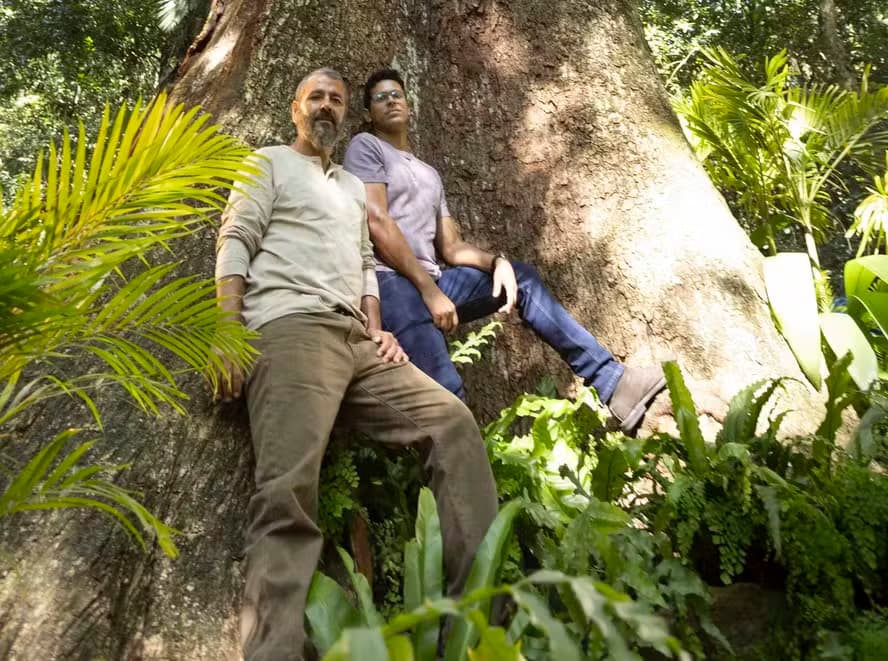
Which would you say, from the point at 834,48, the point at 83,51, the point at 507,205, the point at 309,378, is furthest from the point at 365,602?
the point at 83,51

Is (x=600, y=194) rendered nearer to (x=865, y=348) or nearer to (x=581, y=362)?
(x=581, y=362)

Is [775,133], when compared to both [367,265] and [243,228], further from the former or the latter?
[243,228]

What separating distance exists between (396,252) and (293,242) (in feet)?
2.09

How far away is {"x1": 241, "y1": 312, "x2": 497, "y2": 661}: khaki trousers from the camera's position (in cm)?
267

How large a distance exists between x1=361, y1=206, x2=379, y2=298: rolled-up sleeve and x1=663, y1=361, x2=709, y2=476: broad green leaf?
1257 millimetres

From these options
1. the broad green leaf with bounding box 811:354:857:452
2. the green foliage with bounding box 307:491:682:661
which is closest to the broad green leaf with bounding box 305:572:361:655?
the green foliage with bounding box 307:491:682:661

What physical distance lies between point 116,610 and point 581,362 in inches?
88.0

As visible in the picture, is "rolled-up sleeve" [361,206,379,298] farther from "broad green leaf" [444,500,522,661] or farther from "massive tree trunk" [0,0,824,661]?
"broad green leaf" [444,500,522,661]

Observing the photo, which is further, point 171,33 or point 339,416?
point 171,33

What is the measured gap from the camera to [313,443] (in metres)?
2.91

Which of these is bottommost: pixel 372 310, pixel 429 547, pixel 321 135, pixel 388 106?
pixel 429 547

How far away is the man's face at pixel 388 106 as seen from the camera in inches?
167

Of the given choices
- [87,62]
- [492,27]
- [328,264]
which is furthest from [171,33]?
[328,264]

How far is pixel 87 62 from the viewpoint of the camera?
1301 cm
